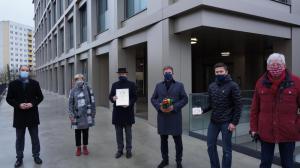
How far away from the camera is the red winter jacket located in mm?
3627

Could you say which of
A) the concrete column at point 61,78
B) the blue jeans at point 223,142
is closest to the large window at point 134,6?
the blue jeans at point 223,142

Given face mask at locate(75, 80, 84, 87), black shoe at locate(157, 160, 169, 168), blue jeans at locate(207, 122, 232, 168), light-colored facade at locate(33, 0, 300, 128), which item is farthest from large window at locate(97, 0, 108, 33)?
blue jeans at locate(207, 122, 232, 168)

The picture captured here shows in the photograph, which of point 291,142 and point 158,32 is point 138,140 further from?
point 291,142

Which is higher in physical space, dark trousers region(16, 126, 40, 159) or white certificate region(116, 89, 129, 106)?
white certificate region(116, 89, 129, 106)

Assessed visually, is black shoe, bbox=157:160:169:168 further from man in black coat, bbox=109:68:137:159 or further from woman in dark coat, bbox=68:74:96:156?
woman in dark coat, bbox=68:74:96:156

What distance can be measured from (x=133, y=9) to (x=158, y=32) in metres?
3.69

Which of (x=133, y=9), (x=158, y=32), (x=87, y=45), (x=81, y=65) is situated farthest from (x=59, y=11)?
(x=158, y=32)

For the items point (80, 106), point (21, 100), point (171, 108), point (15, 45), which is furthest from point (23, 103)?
point (15, 45)

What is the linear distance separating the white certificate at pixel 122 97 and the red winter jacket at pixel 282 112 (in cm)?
304

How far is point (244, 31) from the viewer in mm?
9836

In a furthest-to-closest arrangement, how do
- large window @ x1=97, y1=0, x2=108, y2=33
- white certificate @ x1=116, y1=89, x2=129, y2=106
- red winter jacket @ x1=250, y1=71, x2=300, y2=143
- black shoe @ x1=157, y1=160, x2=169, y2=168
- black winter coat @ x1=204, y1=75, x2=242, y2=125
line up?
large window @ x1=97, y1=0, x2=108, y2=33 < white certificate @ x1=116, y1=89, x2=129, y2=106 < black shoe @ x1=157, y1=160, x2=169, y2=168 < black winter coat @ x1=204, y1=75, x2=242, y2=125 < red winter jacket @ x1=250, y1=71, x2=300, y2=143

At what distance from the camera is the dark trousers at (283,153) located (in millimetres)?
3750

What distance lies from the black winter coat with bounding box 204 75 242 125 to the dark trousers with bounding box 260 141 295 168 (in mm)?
667

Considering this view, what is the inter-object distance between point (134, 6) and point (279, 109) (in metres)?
10.4
